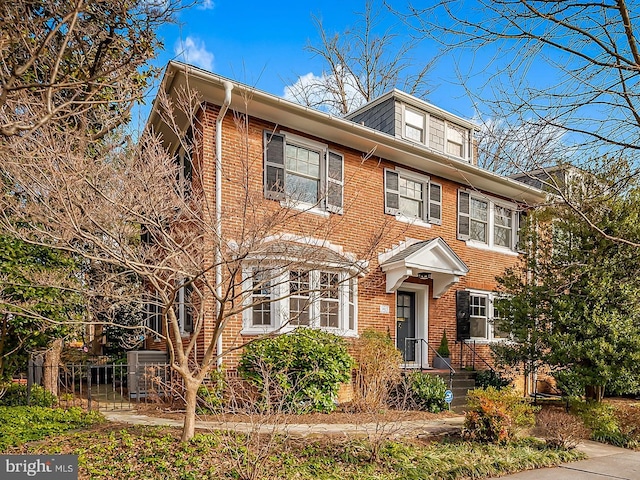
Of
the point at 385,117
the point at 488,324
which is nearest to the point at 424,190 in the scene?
the point at 385,117

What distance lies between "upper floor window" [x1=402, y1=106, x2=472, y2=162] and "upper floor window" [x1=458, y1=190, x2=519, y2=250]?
69.1 inches

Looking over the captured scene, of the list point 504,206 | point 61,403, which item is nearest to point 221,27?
point 61,403

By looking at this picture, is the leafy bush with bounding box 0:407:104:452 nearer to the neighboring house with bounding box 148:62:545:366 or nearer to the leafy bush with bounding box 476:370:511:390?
the neighboring house with bounding box 148:62:545:366

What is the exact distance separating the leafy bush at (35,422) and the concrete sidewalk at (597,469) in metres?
6.32

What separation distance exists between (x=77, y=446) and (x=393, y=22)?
6285 mm

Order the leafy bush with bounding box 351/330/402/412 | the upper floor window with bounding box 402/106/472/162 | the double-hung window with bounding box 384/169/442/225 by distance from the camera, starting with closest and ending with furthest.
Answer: the leafy bush with bounding box 351/330/402/412 → the double-hung window with bounding box 384/169/442/225 → the upper floor window with bounding box 402/106/472/162

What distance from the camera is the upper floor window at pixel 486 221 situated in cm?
1418

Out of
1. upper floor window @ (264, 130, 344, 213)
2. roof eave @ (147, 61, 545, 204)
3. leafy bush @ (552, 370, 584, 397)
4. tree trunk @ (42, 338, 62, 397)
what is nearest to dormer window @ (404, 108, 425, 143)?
roof eave @ (147, 61, 545, 204)

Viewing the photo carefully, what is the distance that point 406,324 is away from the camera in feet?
43.1

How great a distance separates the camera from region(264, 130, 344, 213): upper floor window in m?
10.3

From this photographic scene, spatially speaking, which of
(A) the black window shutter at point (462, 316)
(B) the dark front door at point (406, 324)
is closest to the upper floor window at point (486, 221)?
(A) the black window shutter at point (462, 316)

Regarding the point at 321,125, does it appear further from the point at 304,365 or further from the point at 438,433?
the point at 438,433

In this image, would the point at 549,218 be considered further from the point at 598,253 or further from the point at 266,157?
A: the point at 266,157

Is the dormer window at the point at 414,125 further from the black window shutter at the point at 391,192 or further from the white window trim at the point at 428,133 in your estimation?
the black window shutter at the point at 391,192
